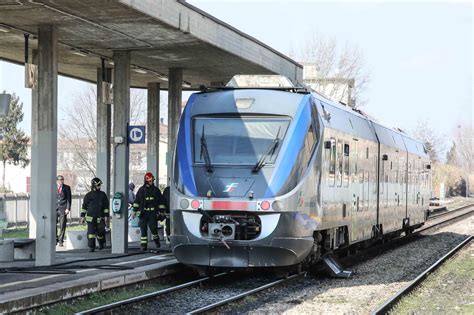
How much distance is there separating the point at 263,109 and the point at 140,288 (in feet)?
11.9

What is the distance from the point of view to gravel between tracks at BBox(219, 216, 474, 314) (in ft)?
39.3

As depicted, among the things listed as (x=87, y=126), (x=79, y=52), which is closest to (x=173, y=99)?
(x=79, y=52)

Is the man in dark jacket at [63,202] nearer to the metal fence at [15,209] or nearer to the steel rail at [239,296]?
the steel rail at [239,296]

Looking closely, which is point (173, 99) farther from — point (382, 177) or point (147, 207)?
point (382, 177)

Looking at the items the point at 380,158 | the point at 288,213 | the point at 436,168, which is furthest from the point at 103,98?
the point at 436,168

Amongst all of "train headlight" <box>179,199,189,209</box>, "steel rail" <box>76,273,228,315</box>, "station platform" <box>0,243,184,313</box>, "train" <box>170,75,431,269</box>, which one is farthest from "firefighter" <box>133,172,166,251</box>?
"train headlight" <box>179,199,189,209</box>

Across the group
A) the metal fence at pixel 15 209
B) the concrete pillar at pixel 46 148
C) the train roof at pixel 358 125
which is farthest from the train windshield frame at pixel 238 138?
the metal fence at pixel 15 209

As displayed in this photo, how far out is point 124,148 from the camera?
18625mm

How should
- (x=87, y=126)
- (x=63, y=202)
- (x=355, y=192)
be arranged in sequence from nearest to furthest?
1. (x=355, y=192)
2. (x=63, y=202)
3. (x=87, y=126)

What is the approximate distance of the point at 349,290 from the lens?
46.1ft

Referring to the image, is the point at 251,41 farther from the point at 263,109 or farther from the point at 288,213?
the point at 288,213

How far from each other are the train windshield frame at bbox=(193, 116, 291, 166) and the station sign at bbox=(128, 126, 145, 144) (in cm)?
412

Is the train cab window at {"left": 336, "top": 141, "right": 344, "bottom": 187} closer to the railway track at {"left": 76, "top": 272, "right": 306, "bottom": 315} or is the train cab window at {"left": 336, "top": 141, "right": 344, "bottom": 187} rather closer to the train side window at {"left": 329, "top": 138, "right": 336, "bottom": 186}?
the train side window at {"left": 329, "top": 138, "right": 336, "bottom": 186}

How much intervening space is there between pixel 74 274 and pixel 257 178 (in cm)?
340
